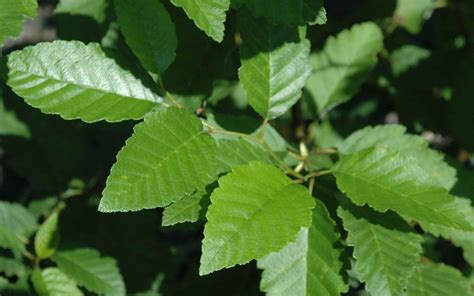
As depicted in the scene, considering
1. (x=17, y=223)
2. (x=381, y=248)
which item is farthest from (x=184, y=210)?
(x=17, y=223)

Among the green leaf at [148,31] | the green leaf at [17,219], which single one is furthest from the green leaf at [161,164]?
the green leaf at [17,219]

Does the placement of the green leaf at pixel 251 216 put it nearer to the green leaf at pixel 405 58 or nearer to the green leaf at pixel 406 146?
the green leaf at pixel 406 146

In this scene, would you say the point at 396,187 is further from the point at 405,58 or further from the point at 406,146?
the point at 405,58

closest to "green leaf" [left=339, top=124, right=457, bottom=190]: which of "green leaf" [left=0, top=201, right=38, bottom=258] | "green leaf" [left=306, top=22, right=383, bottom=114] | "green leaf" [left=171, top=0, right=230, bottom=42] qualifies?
"green leaf" [left=306, top=22, right=383, bottom=114]

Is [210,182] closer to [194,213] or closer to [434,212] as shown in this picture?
[194,213]

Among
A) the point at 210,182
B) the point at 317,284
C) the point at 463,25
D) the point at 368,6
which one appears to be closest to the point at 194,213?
the point at 210,182

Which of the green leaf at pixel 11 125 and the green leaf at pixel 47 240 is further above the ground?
the green leaf at pixel 11 125

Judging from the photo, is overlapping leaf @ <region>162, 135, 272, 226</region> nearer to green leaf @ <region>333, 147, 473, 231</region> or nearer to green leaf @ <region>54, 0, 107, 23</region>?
green leaf @ <region>333, 147, 473, 231</region>
